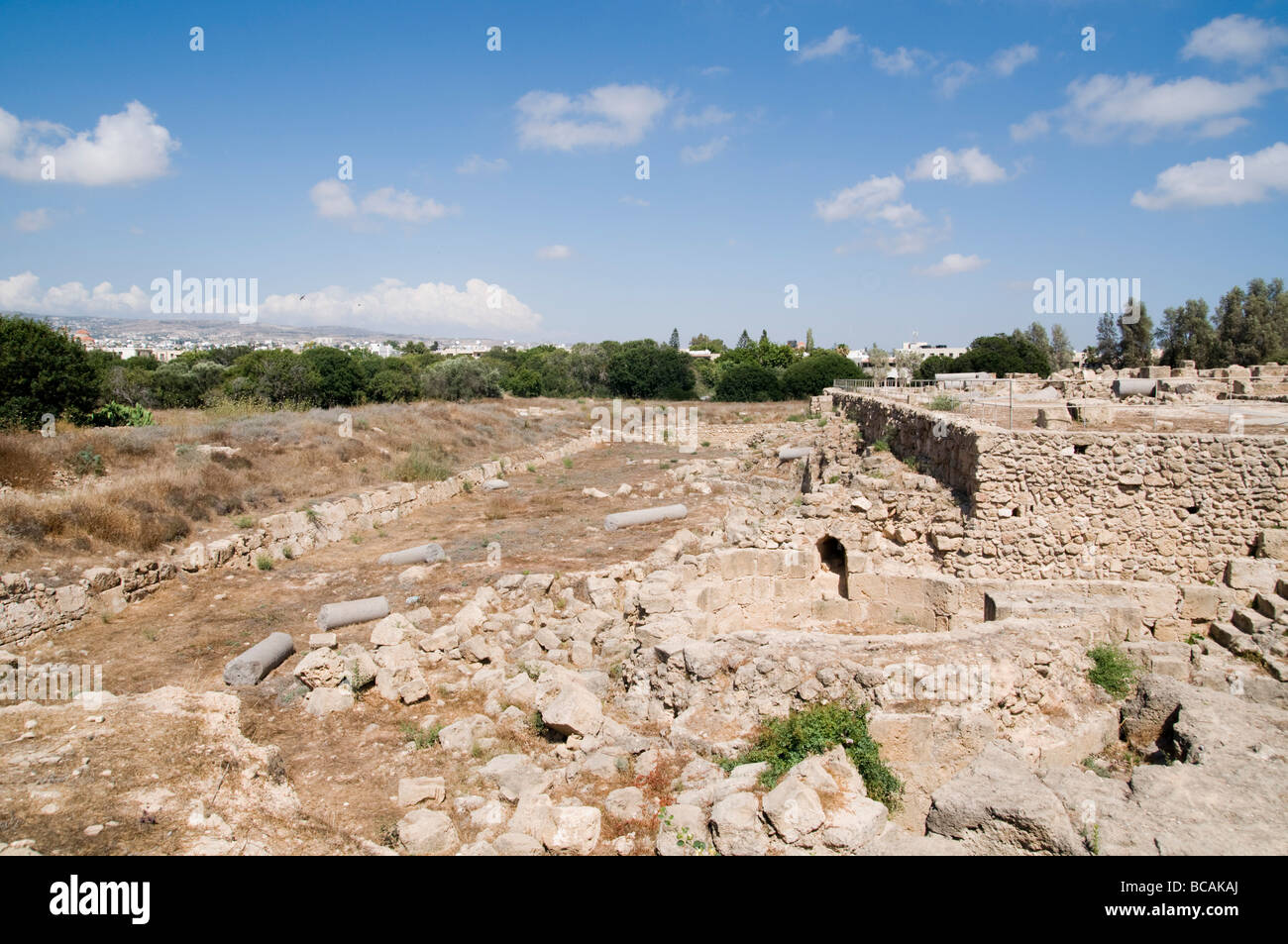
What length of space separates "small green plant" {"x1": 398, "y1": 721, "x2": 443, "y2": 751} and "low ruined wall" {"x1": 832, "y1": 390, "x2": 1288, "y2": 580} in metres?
7.48

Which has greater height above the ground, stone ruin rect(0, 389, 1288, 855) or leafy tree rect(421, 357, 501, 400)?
leafy tree rect(421, 357, 501, 400)

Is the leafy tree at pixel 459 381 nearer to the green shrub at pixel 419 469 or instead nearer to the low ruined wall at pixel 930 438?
the green shrub at pixel 419 469

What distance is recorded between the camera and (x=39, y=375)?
21.8 meters

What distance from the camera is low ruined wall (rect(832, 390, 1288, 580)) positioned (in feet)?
31.3

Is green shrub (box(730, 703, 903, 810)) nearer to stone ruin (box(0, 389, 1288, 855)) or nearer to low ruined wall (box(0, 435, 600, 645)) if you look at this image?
stone ruin (box(0, 389, 1288, 855))

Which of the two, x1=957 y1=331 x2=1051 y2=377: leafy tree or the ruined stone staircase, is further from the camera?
x1=957 y1=331 x2=1051 y2=377: leafy tree

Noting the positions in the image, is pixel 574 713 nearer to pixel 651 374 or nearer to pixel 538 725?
pixel 538 725

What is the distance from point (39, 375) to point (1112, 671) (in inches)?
1115

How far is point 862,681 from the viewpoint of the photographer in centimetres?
645

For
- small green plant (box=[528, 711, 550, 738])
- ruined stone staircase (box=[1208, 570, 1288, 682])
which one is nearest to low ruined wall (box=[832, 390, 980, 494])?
ruined stone staircase (box=[1208, 570, 1288, 682])

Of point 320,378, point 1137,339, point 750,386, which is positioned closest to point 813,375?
point 750,386

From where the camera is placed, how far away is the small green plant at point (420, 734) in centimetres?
764
